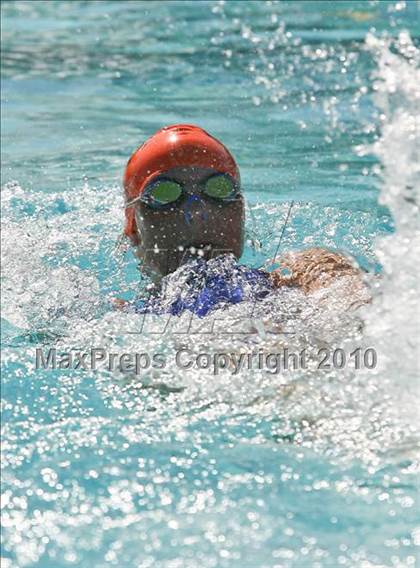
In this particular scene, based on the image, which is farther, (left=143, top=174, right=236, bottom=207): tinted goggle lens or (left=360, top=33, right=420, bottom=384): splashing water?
(left=143, top=174, right=236, bottom=207): tinted goggle lens

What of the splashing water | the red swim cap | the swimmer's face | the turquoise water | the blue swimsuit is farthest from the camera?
the red swim cap

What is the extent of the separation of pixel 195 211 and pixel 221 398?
0.81 meters

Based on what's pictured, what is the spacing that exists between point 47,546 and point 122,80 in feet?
16.1

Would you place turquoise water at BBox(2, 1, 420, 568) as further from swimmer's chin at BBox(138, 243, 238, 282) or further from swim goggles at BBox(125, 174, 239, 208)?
swim goggles at BBox(125, 174, 239, 208)

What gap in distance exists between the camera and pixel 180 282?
309 centimetres

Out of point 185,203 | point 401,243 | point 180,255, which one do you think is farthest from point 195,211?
point 401,243

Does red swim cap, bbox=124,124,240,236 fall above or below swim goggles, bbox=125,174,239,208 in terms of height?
above

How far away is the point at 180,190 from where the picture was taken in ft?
10.4

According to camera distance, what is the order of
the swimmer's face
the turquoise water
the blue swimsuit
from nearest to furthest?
the turquoise water, the blue swimsuit, the swimmer's face

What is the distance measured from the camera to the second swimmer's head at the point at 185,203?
10.3 feet

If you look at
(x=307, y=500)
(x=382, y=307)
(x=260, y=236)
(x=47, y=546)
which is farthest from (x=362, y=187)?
(x=47, y=546)

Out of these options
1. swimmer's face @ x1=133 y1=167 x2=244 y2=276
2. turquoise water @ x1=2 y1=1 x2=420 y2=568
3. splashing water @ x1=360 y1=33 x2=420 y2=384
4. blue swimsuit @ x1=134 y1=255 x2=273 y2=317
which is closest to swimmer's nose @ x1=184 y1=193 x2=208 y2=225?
swimmer's face @ x1=133 y1=167 x2=244 y2=276

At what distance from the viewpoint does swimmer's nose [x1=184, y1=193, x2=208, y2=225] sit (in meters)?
3.15

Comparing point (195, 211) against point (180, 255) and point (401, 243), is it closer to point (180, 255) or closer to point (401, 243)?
point (180, 255)
